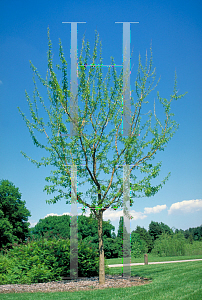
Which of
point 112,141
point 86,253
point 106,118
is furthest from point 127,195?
point 86,253

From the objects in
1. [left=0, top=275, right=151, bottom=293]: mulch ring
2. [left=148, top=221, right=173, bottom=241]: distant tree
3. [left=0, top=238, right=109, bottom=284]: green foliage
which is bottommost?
[left=148, top=221, right=173, bottom=241]: distant tree

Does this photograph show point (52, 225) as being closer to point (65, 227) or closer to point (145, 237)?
point (65, 227)

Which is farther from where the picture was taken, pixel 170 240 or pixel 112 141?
pixel 170 240

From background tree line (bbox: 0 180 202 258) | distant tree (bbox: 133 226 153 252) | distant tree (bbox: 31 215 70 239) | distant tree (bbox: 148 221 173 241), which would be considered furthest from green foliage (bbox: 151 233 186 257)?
distant tree (bbox: 148 221 173 241)

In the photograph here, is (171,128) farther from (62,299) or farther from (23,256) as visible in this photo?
(23,256)

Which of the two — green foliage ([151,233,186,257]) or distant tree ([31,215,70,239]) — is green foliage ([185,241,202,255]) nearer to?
green foliage ([151,233,186,257])

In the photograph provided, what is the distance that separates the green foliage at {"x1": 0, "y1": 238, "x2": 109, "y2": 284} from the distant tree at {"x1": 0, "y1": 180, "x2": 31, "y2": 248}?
17948 millimetres

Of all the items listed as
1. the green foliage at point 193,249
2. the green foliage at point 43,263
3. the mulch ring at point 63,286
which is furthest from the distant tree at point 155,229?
the mulch ring at point 63,286

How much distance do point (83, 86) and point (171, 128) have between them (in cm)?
286

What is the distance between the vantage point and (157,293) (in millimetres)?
5547

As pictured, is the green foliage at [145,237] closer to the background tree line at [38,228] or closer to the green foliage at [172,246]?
the background tree line at [38,228]

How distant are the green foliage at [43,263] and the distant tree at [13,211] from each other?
58.9 ft

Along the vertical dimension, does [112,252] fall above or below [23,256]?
below

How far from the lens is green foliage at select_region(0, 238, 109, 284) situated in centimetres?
819
